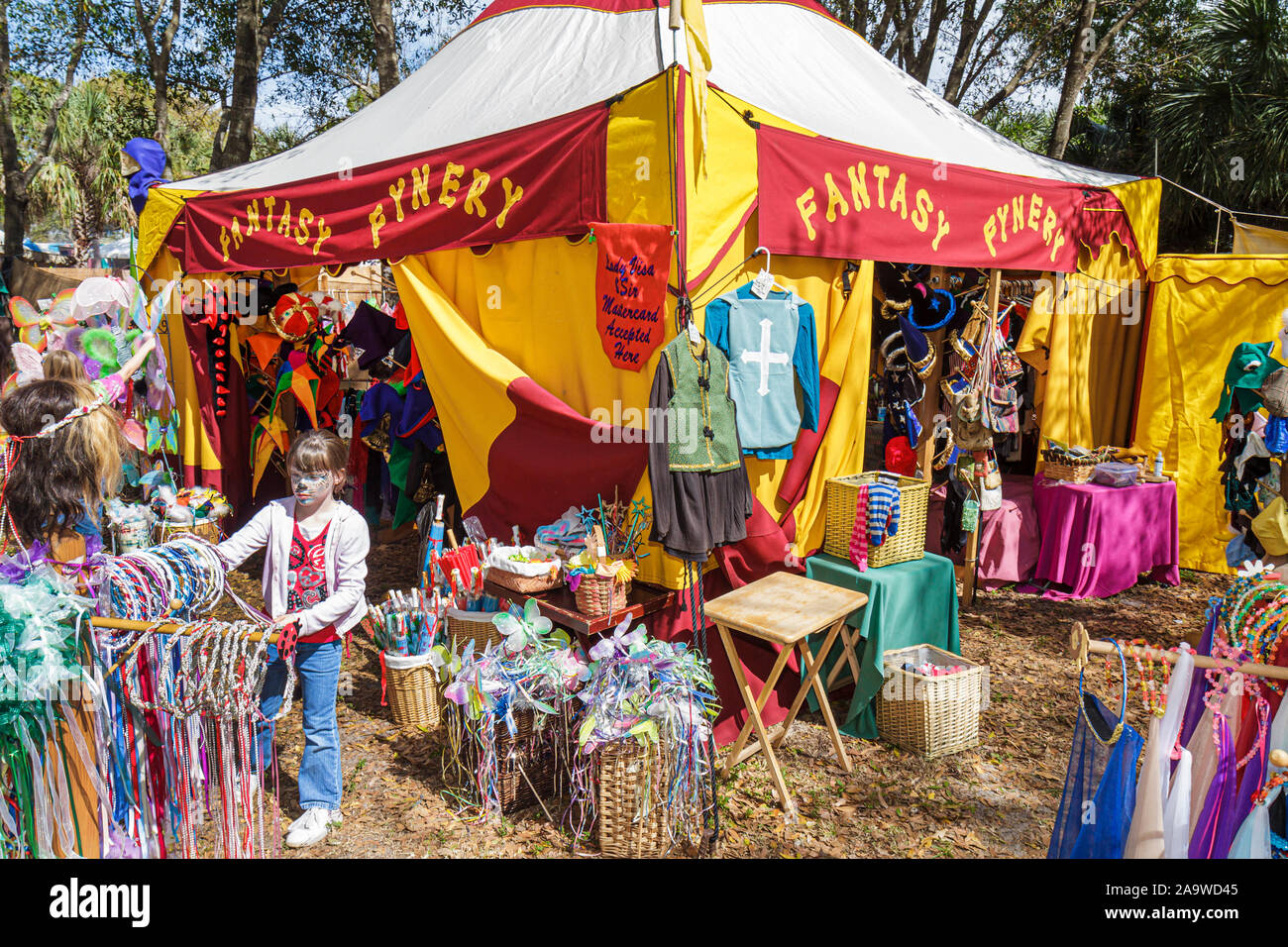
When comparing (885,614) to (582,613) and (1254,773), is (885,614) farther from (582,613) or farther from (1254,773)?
(1254,773)

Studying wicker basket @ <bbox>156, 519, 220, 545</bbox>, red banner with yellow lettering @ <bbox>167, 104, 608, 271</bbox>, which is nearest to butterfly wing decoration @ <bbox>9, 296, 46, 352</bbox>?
red banner with yellow lettering @ <bbox>167, 104, 608, 271</bbox>

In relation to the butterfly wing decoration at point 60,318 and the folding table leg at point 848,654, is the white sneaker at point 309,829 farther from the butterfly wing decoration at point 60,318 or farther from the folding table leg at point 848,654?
the butterfly wing decoration at point 60,318

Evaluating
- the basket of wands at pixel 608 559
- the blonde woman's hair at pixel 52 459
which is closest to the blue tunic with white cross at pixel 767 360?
the basket of wands at pixel 608 559

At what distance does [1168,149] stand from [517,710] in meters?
10.7

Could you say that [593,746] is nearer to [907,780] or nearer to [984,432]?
[907,780]

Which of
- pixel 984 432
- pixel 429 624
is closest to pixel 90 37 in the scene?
pixel 429 624

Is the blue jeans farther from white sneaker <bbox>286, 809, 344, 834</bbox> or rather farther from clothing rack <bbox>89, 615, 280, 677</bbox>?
clothing rack <bbox>89, 615, 280, 677</bbox>

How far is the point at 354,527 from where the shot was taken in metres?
2.92

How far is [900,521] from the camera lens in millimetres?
3965

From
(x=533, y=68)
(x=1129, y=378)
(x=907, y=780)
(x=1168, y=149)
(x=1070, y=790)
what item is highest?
(x=1168, y=149)

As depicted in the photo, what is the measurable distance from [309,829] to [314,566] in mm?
996

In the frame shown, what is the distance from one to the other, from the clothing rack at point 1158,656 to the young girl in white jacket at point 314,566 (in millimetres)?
2204

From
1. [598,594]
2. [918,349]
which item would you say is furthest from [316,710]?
[918,349]

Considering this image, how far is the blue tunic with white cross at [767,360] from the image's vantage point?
353cm
